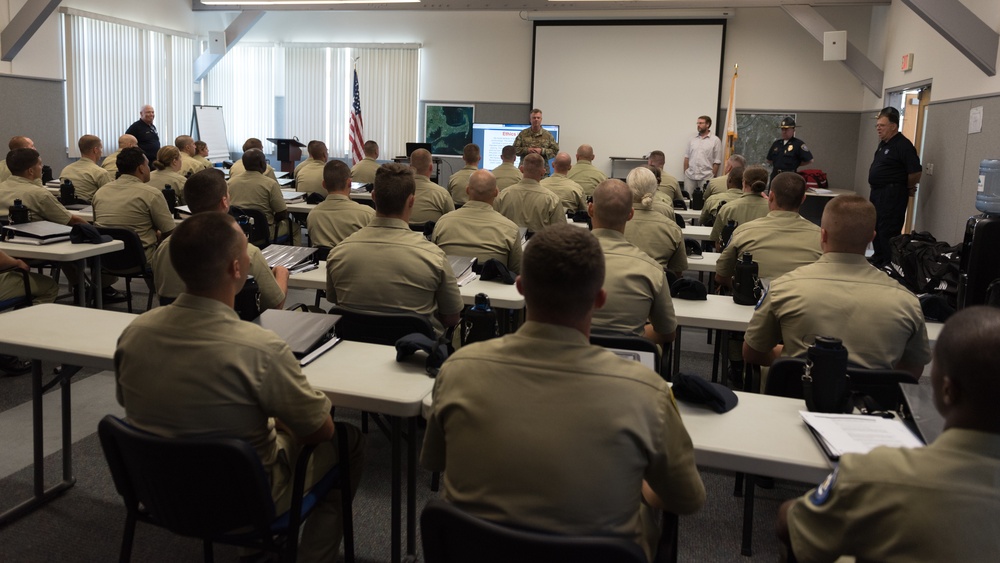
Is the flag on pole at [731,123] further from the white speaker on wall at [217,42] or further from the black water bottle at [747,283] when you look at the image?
the black water bottle at [747,283]

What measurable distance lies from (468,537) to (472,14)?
12392mm

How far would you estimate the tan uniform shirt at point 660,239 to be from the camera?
4.60 metres

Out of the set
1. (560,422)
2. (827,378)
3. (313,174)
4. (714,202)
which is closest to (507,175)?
(313,174)

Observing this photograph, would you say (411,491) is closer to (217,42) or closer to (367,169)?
(367,169)

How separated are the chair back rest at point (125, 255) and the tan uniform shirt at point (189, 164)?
3.50m

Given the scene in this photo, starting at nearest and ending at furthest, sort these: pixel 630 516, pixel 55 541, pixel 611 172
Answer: pixel 630 516, pixel 55 541, pixel 611 172

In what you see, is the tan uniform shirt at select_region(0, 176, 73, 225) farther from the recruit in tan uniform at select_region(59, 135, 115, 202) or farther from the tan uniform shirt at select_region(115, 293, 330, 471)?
the tan uniform shirt at select_region(115, 293, 330, 471)

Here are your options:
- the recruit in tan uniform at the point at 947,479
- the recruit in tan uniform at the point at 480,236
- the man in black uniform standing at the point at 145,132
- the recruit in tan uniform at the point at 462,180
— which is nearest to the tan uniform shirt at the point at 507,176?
the recruit in tan uniform at the point at 462,180

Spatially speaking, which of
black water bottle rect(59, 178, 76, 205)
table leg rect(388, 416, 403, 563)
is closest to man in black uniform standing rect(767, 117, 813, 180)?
black water bottle rect(59, 178, 76, 205)

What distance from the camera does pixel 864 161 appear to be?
11.2 meters

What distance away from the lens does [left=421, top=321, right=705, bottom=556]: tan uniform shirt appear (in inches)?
58.2

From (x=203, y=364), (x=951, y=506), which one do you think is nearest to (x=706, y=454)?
(x=951, y=506)

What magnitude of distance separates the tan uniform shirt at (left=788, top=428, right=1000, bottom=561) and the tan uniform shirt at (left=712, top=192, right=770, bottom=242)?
15.0 ft

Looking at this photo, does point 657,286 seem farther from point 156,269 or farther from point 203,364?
point 156,269
